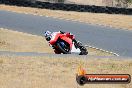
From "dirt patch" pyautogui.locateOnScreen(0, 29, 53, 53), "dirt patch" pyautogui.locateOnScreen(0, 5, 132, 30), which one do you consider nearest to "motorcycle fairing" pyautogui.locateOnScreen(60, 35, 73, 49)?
"dirt patch" pyautogui.locateOnScreen(0, 29, 53, 53)

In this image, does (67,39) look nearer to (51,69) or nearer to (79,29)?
(51,69)

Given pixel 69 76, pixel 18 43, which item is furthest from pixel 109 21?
pixel 69 76

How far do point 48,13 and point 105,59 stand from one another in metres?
18.9

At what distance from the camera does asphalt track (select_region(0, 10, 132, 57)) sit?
24.1m

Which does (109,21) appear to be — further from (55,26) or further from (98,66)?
(98,66)

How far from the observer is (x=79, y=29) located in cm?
2898

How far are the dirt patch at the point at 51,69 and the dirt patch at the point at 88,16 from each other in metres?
15.8

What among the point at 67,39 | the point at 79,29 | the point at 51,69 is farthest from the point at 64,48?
the point at 79,29

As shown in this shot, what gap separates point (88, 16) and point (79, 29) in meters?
6.78

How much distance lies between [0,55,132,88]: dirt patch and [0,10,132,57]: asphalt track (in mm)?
5052

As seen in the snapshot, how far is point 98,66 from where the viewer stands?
16.4 m

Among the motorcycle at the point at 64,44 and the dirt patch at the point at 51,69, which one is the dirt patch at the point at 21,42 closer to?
the motorcycle at the point at 64,44

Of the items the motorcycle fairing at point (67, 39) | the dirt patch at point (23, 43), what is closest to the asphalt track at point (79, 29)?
Result: the dirt patch at point (23, 43)

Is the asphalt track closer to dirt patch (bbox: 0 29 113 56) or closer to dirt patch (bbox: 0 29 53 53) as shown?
dirt patch (bbox: 0 29 113 56)
